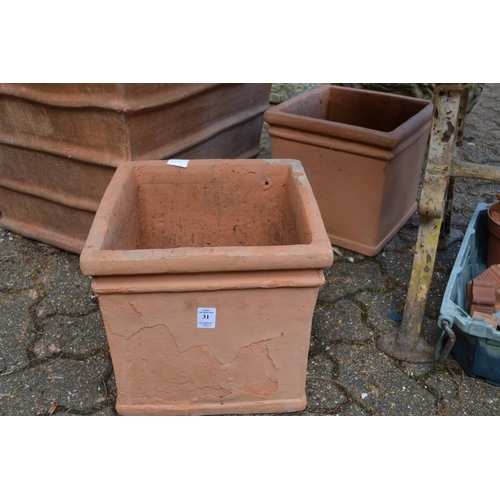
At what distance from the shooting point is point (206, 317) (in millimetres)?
1306

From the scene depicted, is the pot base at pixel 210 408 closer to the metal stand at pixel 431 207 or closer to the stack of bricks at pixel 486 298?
the metal stand at pixel 431 207

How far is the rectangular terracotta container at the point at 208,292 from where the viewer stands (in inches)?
47.8

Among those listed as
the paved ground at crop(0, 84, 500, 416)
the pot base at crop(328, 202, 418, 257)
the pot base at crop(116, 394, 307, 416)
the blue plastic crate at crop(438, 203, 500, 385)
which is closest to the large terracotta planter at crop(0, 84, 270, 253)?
the paved ground at crop(0, 84, 500, 416)

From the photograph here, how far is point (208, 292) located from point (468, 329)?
734 mm

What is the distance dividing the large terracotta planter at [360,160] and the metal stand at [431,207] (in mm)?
328

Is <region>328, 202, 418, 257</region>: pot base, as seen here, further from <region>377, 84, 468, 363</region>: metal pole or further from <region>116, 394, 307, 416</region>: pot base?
<region>116, 394, 307, 416</region>: pot base

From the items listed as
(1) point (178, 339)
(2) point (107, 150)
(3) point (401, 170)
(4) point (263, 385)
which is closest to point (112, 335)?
(1) point (178, 339)

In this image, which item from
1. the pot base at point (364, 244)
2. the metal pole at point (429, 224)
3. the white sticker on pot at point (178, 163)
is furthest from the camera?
the pot base at point (364, 244)

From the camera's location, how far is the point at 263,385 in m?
1.44

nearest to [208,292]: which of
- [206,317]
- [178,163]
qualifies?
[206,317]

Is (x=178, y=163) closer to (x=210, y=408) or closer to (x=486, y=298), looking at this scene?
(x=210, y=408)

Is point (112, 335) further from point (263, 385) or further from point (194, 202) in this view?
point (194, 202)

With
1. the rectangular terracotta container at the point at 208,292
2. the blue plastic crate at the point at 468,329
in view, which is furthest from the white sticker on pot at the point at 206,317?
the blue plastic crate at the point at 468,329

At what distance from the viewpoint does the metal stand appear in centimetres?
142
